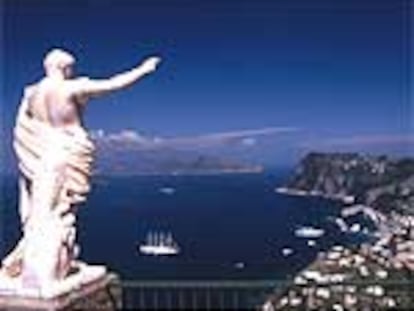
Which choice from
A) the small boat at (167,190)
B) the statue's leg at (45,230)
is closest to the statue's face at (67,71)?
the statue's leg at (45,230)

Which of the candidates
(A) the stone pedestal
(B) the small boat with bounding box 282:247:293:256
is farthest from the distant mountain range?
(A) the stone pedestal

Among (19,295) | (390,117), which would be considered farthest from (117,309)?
(390,117)

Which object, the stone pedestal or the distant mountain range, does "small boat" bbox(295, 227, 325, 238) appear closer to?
the distant mountain range

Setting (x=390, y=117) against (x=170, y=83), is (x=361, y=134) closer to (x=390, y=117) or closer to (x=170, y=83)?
(x=390, y=117)

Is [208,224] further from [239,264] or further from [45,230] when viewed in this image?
[45,230]

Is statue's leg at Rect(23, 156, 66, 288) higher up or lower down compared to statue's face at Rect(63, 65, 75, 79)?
lower down

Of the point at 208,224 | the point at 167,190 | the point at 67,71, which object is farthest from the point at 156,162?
the point at 67,71

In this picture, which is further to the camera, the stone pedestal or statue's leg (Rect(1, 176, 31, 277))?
statue's leg (Rect(1, 176, 31, 277))
